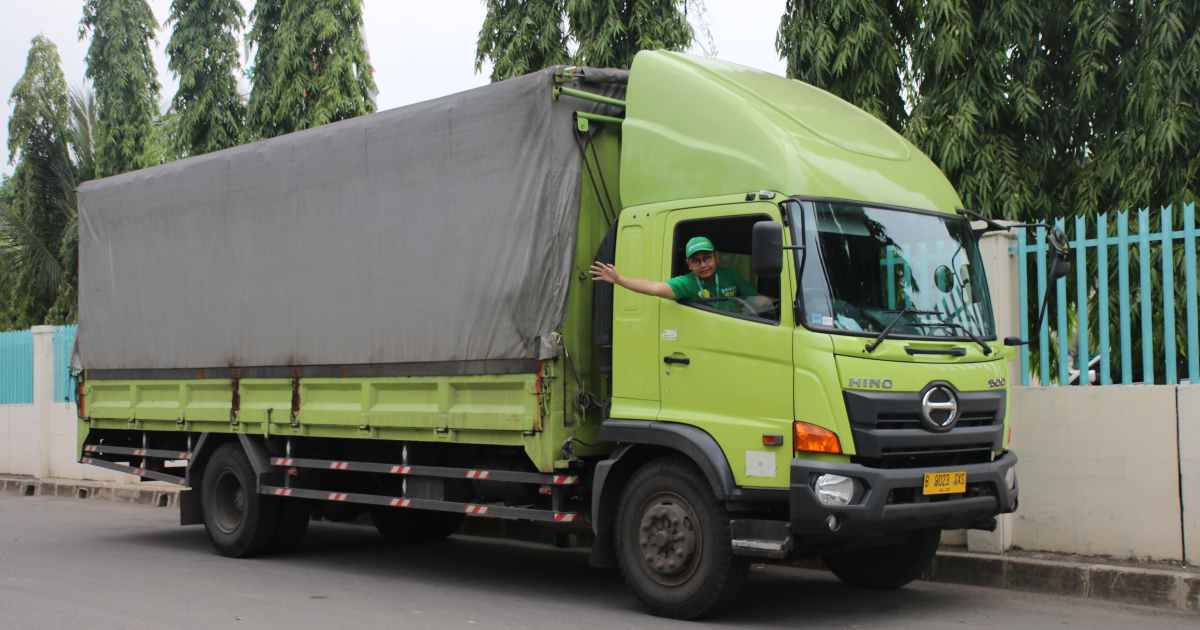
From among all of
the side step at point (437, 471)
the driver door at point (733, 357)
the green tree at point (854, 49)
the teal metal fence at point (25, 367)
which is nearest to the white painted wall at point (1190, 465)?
the driver door at point (733, 357)

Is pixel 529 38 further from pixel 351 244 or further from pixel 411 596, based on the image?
pixel 411 596

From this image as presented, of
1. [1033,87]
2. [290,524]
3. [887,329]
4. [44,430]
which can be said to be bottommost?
[290,524]

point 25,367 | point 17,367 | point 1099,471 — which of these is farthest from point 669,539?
point 17,367

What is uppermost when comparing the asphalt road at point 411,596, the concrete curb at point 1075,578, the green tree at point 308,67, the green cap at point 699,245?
the green tree at point 308,67

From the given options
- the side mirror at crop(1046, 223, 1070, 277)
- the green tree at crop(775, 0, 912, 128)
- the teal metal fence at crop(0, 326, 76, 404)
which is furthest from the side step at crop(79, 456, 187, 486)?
the side mirror at crop(1046, 223, 1070, 277)

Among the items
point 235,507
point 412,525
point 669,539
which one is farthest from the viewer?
point 412,525

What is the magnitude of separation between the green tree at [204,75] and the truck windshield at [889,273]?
17768mm

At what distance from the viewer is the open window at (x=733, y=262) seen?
680cm

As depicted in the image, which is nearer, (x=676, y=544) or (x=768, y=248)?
(x=768, y=248)

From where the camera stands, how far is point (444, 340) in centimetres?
828

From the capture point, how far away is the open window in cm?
680

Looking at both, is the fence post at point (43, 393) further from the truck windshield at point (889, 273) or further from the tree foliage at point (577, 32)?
the truck windshield at point (889, 273)

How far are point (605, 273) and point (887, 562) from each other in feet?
8.76

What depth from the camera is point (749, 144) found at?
7.02 meters
